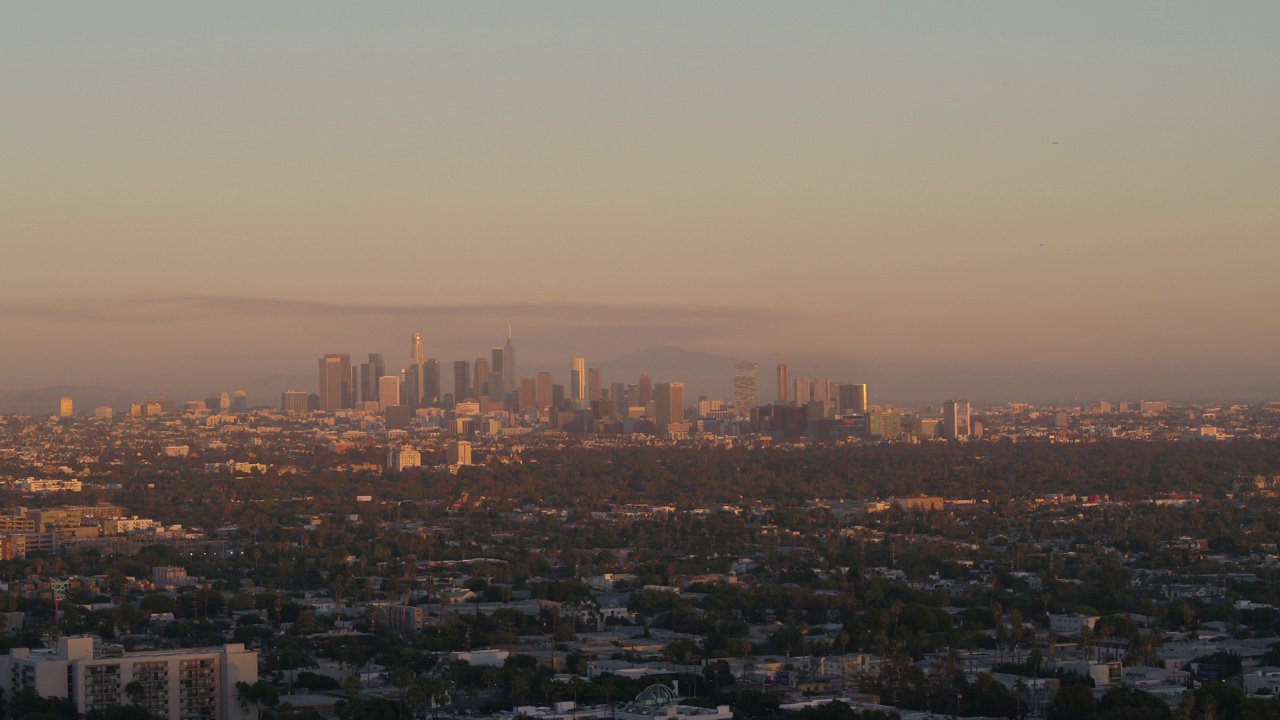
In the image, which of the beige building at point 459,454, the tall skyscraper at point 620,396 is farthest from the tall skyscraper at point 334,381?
the beige building at point 459,454

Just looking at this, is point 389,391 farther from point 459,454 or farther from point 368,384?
point 459,454

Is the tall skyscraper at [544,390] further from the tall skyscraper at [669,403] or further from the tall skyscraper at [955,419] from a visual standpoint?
the tall skyscraper at [955,419]

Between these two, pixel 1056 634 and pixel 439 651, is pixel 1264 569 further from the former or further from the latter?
pixel 439 651

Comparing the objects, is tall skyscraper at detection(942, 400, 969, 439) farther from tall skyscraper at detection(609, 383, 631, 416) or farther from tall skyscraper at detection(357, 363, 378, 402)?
tall skyscraper at detection(357, 363, 378, 402)

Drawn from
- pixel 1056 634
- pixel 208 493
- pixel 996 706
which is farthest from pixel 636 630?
pixel 208 493

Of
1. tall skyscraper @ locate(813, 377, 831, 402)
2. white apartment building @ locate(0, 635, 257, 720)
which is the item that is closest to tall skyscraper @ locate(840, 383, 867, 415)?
tall skyscraper @ locate(813, 377, 831, 402)
